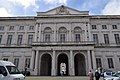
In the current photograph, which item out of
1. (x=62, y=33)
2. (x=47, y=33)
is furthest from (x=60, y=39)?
(x=47, y=33)

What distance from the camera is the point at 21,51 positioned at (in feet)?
114

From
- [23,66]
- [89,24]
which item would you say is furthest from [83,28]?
[23,66]

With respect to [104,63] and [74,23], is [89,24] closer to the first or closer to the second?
[74,23]

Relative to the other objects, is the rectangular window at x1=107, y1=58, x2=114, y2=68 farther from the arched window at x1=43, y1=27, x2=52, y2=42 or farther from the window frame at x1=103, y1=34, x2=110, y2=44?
the arched window at x1=43, y1=27, x2=52, y2=42

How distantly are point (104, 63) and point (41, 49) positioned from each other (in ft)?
57.6

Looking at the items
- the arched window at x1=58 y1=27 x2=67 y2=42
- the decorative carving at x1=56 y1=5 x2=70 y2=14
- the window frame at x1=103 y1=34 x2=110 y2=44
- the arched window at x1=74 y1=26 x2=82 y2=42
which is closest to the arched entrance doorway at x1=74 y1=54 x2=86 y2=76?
the arched window at x1=74 y1=26 x2=82 y2=42

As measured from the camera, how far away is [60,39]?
115 feet

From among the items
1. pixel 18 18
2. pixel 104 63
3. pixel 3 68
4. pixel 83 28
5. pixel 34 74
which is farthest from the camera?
pixel 18 18

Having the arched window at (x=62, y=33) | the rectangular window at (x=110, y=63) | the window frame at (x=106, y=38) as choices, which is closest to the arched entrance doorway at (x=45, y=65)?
the arched window at (x=62, y=33)

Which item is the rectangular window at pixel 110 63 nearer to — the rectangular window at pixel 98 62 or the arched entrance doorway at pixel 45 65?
the rectangular window at pixel 98 62

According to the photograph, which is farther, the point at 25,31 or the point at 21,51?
the point at 25,31

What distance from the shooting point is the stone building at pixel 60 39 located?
103ft

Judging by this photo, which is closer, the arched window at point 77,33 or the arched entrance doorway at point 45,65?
the arched entrance doorway at point 45,65

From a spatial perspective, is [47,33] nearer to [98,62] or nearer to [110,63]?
[98,62]
